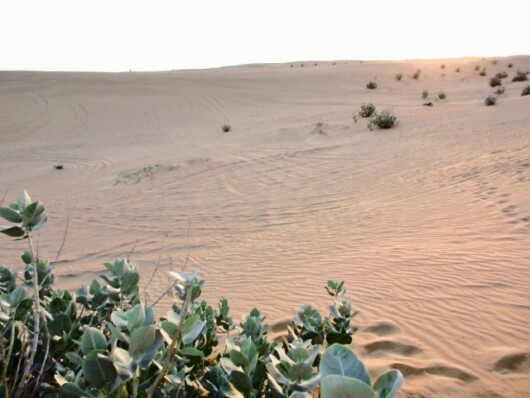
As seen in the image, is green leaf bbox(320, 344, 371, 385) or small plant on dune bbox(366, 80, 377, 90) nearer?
green leaf bbox(320, 344, 371, 385)

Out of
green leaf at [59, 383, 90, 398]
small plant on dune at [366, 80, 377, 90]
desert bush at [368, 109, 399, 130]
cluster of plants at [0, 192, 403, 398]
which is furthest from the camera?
small plant on dune at [366, 80, 377, 90]

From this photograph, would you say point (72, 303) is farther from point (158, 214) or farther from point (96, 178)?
point (96, 178)

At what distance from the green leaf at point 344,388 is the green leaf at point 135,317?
605mm

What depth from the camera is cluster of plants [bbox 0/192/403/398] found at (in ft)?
3.64

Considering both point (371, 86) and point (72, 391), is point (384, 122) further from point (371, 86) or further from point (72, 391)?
point (371, 86)

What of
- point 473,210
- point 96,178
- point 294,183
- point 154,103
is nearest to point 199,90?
point 154,103

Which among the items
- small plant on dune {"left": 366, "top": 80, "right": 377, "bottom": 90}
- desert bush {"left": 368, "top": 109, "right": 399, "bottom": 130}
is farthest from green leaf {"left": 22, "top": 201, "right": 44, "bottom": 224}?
small plant on dune {"left": 366, "top": 80, "right": 377, "bottom": 90}

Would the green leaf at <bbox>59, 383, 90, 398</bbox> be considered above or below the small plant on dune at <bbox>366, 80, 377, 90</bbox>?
below

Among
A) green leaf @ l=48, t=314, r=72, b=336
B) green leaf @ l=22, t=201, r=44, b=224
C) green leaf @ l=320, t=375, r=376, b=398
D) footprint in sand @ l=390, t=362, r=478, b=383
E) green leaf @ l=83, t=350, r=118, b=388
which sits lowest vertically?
footprint in sand @ l=390, t=362, r=478, b=383

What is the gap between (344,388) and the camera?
2.64 ft

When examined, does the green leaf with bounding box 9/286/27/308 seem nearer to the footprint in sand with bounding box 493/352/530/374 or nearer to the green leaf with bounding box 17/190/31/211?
the green leaf with bounding box 17/190/31/211

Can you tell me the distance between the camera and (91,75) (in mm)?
32250

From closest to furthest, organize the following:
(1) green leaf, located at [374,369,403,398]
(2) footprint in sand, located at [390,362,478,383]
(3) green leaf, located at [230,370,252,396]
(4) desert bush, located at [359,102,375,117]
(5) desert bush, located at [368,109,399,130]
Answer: (1) green leaf, located at [374,369,403,398]
(3) green leaf, located at [230,370,252,396]
(2) footprint in sand, located at [390,362,478,383]
(5) desert bush, located at [368,109,399,130]
(4) desert bush, located at [359,102,375,117]

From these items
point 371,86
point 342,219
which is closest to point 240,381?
point 342,219
